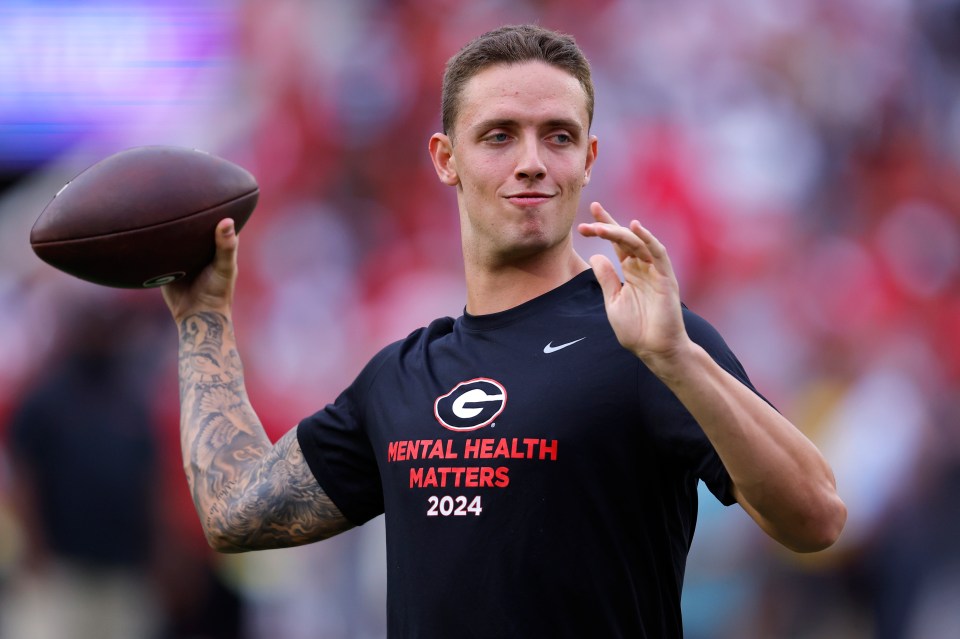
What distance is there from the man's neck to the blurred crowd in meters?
3.45

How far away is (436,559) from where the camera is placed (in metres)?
2.79

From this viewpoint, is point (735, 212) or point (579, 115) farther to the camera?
point (735, 212)

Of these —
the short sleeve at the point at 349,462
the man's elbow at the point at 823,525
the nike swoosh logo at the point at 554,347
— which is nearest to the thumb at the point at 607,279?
the nike swoosh logo at the point at 554,347

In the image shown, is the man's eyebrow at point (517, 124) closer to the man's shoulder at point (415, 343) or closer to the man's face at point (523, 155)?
the man's face at point (523, 155)

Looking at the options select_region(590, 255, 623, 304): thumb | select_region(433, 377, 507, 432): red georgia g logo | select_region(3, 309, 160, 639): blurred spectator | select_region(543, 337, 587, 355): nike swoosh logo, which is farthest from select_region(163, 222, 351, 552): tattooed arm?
select_region(3, 309, 160, 639): blurred spectator

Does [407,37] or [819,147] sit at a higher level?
[407,37]

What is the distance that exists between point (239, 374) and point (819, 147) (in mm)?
4280

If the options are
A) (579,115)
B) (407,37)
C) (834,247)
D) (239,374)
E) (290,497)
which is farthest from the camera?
(407,37)

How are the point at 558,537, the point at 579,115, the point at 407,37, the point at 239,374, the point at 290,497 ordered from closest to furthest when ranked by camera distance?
the point at 558,537 → the point at 579,115 → the point at 290,497 → the point at 239,374 → the point at 407,37

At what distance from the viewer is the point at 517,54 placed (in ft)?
9.89

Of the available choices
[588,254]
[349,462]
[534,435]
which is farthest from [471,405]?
[588,254]

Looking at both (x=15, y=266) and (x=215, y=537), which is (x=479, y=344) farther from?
(x=15, y=266)

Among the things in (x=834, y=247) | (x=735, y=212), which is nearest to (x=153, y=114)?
(x=735, y=212)

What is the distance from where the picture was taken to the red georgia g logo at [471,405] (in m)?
2.82
